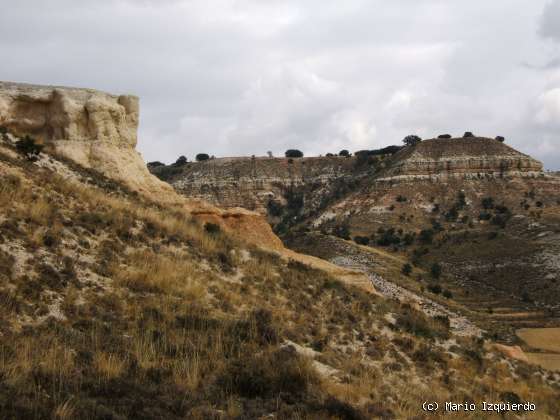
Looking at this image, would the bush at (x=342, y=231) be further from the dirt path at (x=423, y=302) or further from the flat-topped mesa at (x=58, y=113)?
the flat-topped mesa at (x=58, y=113)

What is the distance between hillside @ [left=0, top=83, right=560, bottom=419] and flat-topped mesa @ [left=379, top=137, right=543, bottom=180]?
6238 centimetres

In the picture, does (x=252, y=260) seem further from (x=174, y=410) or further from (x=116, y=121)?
(x=116, y=121)

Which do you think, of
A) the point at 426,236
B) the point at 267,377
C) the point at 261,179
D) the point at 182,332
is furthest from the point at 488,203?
the point at 267,377

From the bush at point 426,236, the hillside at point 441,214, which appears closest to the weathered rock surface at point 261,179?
the hillside at point 441,214

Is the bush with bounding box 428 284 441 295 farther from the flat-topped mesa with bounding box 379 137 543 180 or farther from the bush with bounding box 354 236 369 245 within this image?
the flat-topped mesa with bounding box 379 137 543 180

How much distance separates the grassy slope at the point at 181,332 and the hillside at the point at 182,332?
0.03 metres

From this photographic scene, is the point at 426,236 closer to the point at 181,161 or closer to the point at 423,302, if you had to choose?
the point at 423,302

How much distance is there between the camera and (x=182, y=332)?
8586mm

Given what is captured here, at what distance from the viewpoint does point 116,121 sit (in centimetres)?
2447

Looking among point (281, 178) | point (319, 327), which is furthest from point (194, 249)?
point (281, 178)

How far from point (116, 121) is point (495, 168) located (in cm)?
6505

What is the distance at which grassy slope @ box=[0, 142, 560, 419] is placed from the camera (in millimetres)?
6199

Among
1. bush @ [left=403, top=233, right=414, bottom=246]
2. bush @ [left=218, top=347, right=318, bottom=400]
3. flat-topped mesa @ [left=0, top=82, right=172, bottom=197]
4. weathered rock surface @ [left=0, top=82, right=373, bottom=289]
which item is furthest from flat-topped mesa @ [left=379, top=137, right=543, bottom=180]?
bush @ [left=218, top=347, right=318, bottom=400]

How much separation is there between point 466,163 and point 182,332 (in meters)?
75.5
